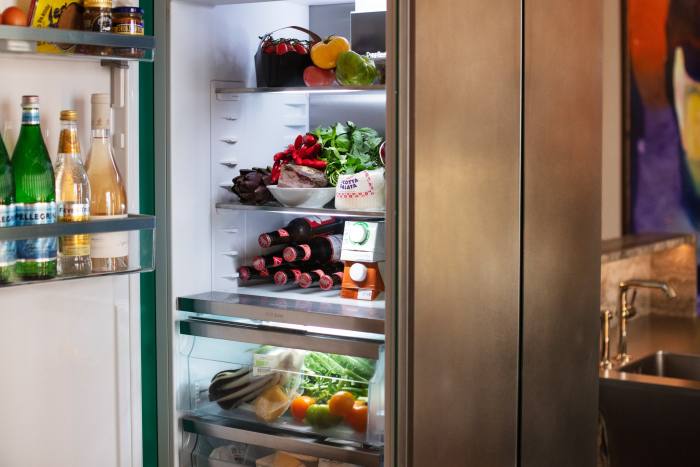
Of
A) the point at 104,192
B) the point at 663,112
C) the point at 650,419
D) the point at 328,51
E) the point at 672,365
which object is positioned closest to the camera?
the point at 104,192

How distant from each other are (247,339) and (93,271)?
0.50 m

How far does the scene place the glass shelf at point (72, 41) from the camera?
1.57 metres

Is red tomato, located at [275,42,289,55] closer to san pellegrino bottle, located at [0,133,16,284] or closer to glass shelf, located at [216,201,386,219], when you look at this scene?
glass shelf, located at [216,201,386,219]

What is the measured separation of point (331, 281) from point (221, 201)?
13.2 inches

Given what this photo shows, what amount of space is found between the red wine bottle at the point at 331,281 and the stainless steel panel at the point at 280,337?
22 centimetres

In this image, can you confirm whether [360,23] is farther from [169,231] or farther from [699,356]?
[699,356]

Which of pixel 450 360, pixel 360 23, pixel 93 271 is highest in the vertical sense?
pixel 360 23

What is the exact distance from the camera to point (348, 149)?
2.31 m

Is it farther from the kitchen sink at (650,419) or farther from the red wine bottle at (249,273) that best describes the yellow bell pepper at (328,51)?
the kitchen sink at (650,419)

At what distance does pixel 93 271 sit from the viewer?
1765 millimetres

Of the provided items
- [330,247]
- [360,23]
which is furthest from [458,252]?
[360,23]

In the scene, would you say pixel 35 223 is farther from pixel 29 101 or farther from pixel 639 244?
pixel 639 244

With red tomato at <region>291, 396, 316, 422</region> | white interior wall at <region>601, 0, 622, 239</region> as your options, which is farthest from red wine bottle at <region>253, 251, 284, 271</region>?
white interior wall at <region>601, 0, 622, 239</region>

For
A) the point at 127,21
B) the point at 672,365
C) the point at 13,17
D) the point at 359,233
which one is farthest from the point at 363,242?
the point at 672,365
